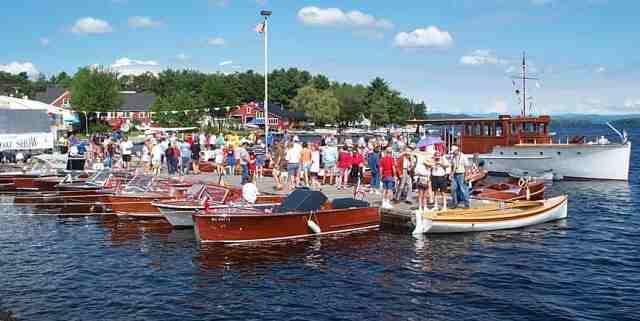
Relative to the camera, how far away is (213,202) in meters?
18.9

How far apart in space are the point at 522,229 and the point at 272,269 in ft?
31.1

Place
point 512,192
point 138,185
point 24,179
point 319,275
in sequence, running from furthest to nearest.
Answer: point 24,179
point 512,192
point 138,185
point 319,275

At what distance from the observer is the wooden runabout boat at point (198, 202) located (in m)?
18.9

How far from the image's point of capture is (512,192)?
78.7ft

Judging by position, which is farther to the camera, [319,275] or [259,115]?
[259,115]

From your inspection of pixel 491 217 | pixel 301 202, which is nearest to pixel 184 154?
pixel 301 202

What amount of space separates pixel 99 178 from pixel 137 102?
306ft

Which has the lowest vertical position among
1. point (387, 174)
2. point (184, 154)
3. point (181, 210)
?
point (181, 210)

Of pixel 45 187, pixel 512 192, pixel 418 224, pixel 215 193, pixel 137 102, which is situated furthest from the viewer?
pixel 137 102

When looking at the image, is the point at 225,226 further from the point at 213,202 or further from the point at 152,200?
the point at 152,200

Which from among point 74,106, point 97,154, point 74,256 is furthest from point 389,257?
point 74,106

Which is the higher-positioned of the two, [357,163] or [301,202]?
[357,163]

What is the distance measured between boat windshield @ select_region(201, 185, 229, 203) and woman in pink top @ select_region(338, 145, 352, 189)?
19.2 feet

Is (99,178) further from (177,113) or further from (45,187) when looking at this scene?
(177,113)
